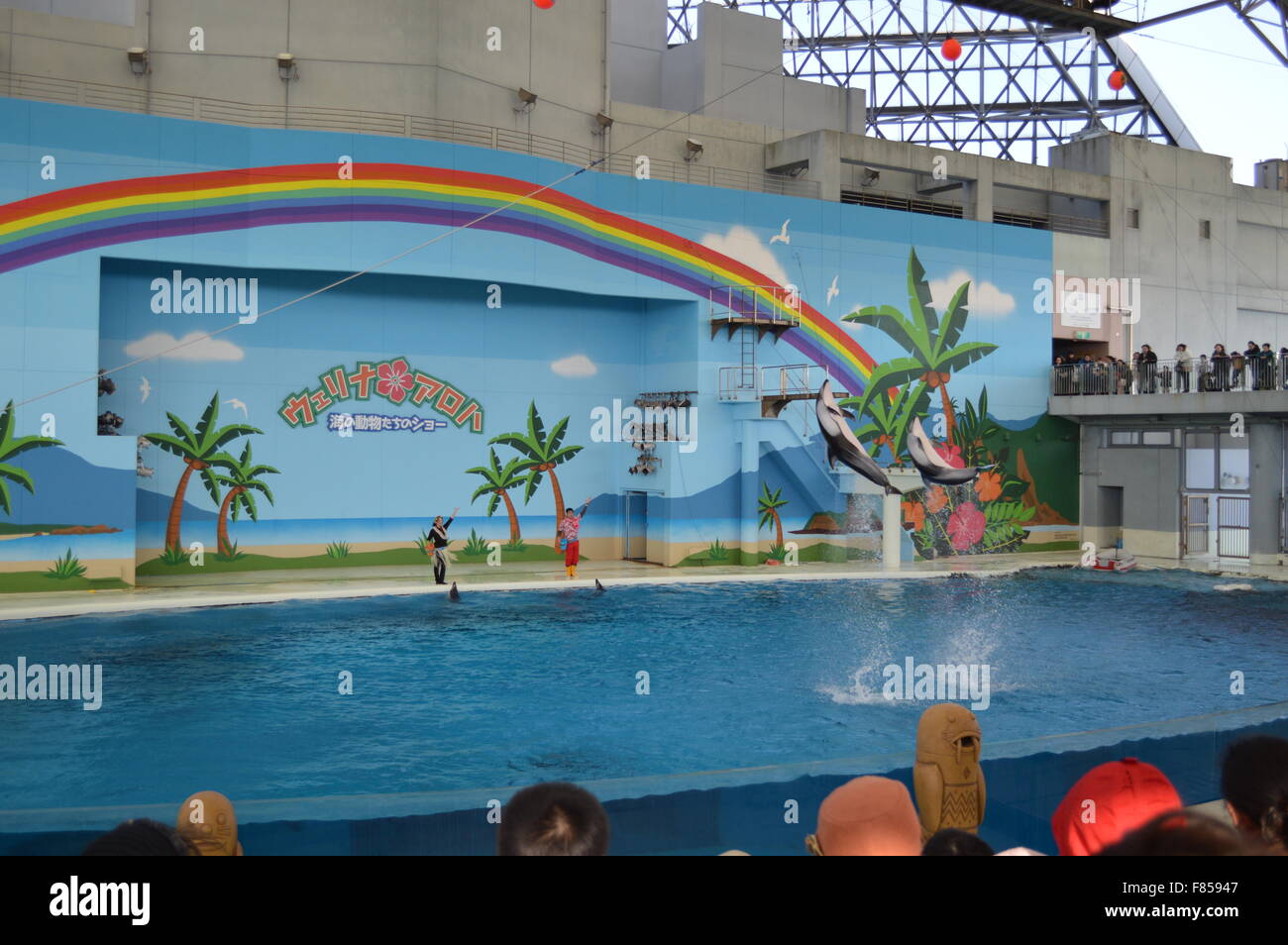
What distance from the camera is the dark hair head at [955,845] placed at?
2.67m

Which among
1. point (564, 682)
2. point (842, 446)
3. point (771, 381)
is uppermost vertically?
point (771, 381)

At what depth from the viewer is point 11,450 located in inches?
688

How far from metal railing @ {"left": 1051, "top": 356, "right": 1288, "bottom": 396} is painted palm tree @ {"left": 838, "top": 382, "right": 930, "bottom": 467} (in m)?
4.22

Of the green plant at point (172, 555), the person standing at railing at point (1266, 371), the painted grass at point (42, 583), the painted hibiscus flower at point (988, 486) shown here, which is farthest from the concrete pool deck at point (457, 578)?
the person standing at railing at point (1266, 371)

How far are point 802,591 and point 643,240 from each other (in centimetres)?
801

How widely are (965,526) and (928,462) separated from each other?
2.04 m

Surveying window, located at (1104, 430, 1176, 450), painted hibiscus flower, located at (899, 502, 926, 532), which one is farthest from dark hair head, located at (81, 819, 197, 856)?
window, located at (1104, 430, 1176, 450)

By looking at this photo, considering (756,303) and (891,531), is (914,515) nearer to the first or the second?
(891,531)

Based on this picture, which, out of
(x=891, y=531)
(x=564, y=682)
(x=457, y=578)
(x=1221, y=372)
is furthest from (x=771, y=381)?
(x=564, y=682)

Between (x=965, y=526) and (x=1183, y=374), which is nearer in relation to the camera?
(x=1183, y=374)

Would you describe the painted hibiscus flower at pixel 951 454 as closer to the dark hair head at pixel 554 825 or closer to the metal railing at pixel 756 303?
the metal railing at pixel 756 303

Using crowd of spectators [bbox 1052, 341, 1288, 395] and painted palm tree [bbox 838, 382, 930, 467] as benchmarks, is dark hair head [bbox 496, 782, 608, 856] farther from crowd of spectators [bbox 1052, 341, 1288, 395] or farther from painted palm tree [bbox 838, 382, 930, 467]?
crowd of spectators [bbox 1052, 341, 1288, 395]

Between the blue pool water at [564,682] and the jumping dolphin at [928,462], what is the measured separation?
6641 mm

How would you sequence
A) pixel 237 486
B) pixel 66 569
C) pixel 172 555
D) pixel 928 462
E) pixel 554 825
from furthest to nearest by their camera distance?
pixel 928 462
pixel 237 486
pixel 172 555
pixel 66 569
pixel 554 825
